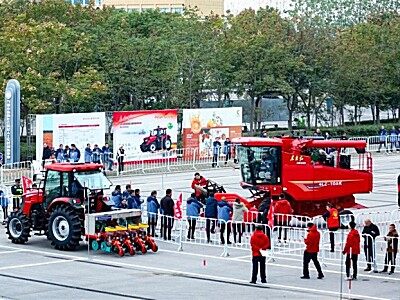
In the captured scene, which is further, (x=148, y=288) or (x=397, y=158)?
(x=397, y=158)

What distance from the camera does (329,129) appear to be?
224 feet

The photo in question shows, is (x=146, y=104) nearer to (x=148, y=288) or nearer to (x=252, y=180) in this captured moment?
(x=252, y=180)

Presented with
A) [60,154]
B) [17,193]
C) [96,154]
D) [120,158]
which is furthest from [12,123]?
[17,193]

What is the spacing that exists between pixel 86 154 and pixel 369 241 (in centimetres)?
2362

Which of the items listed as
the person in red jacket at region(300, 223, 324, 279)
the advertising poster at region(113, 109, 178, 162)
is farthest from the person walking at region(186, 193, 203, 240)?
the advertising poster at region(113, 109, 178, 162)

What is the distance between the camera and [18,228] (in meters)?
29.2

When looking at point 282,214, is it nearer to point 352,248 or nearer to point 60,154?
point 352,248

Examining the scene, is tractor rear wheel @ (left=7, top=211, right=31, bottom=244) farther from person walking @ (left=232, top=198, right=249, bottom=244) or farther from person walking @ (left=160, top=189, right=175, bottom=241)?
person walking @ (left=232, top=198, right=249, bottom=244)

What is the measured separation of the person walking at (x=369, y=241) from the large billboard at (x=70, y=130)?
23623 mm

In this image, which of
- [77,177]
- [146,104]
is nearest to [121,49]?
[146,104]

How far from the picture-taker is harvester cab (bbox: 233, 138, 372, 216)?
1342 inches

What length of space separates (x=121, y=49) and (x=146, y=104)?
13.2 feet

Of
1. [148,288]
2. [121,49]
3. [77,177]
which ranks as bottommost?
[148,288]

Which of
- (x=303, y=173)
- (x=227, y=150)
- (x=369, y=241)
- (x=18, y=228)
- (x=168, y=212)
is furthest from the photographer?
(x=227, y=150)
